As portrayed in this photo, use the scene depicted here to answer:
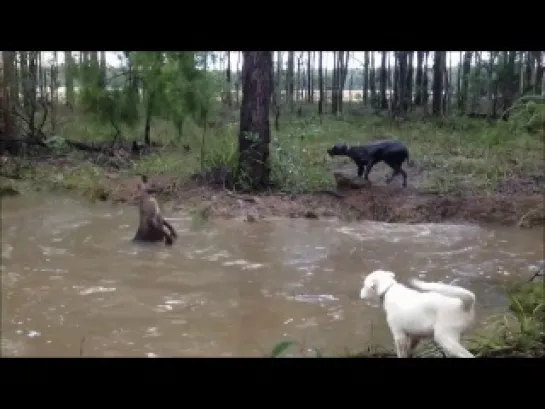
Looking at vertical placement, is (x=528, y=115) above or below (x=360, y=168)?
above

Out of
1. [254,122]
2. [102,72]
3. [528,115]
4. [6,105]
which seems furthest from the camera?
[102,72]

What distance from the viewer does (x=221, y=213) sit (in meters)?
8.00

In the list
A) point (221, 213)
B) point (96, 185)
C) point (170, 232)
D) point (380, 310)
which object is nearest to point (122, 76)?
point (96, 185)

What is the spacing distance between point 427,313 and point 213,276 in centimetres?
261

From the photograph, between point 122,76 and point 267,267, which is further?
point 122,76

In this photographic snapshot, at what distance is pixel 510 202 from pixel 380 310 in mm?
4485

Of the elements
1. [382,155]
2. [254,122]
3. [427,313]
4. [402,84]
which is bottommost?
[427,313]

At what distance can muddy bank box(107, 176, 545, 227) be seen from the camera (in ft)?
26.4

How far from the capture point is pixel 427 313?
326cm

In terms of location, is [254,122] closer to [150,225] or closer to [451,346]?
[150,225]

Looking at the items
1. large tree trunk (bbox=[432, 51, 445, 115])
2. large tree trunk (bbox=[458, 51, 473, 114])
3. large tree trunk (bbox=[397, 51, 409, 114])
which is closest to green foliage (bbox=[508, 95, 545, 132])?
large tree trunk (bbox=[432, 51, 445, 115])

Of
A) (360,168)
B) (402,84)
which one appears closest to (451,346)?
(360,168)

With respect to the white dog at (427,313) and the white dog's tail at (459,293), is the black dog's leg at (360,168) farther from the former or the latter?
the white dog's tail at (459,293)
